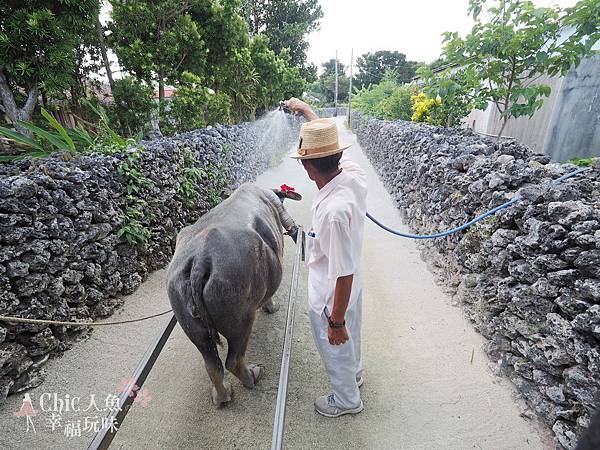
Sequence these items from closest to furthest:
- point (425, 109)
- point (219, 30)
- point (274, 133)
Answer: point (219, 30)
point (425, 109)
point (274, 133)

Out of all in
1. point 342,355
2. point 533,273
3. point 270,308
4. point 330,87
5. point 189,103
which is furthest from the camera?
point 330,87

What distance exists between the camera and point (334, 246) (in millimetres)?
1620

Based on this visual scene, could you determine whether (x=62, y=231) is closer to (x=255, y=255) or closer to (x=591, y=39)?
(x=255, y=255)

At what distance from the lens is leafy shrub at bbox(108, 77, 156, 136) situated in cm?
544

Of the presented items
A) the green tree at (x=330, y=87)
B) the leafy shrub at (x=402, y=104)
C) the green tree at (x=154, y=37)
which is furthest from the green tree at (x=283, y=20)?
the green tree at (x=330, y=87)

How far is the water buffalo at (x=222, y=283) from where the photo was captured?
1919 mm

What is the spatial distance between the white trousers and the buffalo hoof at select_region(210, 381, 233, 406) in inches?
31.5

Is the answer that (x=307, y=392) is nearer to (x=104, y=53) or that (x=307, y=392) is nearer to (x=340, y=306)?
(x=340, y=306)

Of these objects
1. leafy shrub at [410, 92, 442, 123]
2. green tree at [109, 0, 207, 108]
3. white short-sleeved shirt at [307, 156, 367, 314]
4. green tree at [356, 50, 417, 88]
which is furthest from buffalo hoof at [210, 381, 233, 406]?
green tree at [356, 50, 417, 88]

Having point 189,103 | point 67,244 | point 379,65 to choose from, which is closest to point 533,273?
point 67,244

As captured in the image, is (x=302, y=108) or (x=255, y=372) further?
(x=302, y=108)

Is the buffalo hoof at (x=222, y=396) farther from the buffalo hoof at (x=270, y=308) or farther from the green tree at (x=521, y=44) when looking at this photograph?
the green tree at (x=521, y=44)

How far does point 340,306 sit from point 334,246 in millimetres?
364

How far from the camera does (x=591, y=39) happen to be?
3.44 meters
